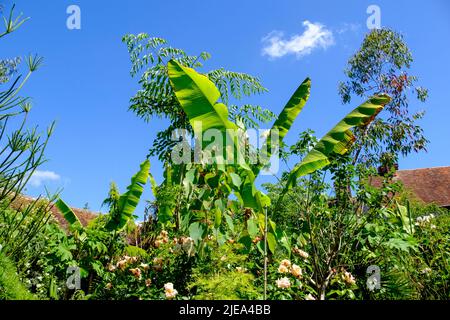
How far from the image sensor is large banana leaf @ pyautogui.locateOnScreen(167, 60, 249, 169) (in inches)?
210

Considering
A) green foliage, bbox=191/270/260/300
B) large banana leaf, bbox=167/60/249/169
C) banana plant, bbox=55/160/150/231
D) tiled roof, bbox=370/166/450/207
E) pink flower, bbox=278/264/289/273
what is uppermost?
tiled roof, bbox=370/166/450/207

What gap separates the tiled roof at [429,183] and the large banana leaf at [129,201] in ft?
50.9

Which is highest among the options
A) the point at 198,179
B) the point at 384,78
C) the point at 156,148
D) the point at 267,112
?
the point at 384,78

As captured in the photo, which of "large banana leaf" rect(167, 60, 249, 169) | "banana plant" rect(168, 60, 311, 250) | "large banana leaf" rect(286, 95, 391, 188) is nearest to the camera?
"banana plant" rect(168, 60, 311, 250)

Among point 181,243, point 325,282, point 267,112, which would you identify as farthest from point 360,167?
point 267,112

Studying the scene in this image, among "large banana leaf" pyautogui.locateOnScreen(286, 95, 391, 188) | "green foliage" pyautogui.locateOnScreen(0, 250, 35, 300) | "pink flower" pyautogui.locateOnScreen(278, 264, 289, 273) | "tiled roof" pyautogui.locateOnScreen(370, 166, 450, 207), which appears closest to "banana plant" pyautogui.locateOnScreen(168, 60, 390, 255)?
"large banana leaf" pyautogui.locateOnScreen(286, 95, 391, 188)

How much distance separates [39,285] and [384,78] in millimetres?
13263

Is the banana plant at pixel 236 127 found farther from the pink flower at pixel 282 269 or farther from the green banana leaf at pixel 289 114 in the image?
the pink flower at pixel 282 269

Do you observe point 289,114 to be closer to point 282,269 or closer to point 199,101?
point 199,101

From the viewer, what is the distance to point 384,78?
15016 millimetres

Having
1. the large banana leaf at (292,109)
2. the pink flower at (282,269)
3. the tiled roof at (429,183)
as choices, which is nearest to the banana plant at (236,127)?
the large banana leaf at (292,109)

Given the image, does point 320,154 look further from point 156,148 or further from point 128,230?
point 156,148

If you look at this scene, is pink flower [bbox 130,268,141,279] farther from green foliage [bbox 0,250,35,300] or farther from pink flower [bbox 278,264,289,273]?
green foliage [bbox 0,250,35,300]
